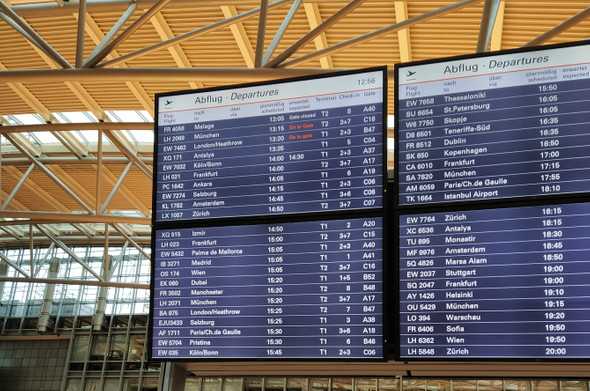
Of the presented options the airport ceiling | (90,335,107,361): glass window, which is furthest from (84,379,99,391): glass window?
the airport ceiling

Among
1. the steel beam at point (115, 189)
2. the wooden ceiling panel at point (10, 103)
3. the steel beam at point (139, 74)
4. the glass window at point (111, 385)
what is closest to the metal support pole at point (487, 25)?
the steel beam at point (139, 74)

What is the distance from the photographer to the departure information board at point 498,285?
565 centimetres

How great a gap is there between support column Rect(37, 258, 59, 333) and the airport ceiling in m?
13.4

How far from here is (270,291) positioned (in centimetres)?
652

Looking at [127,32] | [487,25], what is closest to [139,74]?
[127,32]

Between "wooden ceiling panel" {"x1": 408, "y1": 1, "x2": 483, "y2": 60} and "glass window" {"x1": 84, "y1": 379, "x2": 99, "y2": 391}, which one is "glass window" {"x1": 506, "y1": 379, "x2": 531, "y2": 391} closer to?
"wooden ceiling panel" {"x1": 408, "y1": 1, "x2": 483, "y2": 60}

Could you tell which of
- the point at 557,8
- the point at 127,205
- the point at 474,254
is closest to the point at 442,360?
the point at 474,254

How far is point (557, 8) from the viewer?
13.8 m

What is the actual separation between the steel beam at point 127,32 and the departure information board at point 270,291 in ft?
16.6

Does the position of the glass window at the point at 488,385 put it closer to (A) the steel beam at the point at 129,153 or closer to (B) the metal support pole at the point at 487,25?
(A) the steel beam at the point at 129,153

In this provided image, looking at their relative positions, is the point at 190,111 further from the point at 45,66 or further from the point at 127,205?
the point at 127,205

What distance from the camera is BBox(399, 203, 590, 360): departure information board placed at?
5652 mm

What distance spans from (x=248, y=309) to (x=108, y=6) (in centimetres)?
1047

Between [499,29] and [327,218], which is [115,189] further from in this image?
[327,218]
